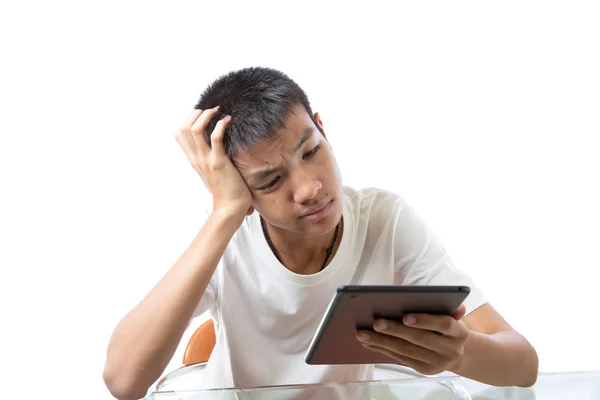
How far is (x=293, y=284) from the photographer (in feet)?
5.85

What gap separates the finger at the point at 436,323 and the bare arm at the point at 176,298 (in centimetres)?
52

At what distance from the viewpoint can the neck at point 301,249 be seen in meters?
1.81

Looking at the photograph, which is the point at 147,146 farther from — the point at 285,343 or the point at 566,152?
the point at 566,152

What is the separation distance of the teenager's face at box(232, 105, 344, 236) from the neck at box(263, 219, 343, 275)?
0.15 metres

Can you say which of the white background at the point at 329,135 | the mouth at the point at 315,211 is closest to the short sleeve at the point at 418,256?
the mouth at the point at 315,211

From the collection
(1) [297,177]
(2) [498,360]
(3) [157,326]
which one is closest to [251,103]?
(1) [297,177]

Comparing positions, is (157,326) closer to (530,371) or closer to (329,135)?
(530,371)

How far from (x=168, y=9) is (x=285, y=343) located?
2013mm

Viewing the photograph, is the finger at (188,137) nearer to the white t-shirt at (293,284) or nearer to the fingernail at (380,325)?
the white t-shirt at (293,284)

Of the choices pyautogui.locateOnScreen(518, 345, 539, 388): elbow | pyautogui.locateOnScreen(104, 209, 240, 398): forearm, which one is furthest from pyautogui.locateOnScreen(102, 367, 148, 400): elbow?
pyautogui.locateOnScreen(518, 345, 539, 388): elbow

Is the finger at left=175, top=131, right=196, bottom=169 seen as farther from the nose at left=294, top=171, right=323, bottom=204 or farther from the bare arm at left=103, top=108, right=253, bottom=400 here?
the nose at left=294, top=171, right=323, bottom=204

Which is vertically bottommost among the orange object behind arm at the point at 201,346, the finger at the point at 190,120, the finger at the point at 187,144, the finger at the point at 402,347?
the orange object behind arm at the point at 201,346

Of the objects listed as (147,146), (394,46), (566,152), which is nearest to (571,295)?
(566,152)

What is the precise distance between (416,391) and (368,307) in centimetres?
32
